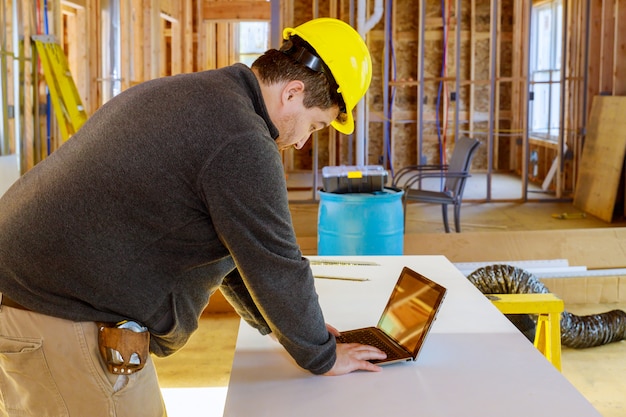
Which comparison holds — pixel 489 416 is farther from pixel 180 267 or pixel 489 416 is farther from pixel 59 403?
pixel 59 403

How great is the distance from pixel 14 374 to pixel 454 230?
5.42 meters

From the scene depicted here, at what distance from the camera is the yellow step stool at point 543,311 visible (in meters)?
2.36

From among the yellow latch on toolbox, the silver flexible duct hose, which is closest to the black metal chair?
the yellow latch on toolbox

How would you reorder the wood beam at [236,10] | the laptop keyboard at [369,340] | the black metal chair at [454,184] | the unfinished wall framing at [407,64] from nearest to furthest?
the laptop keyboard at [369,340], the black metal chair at [454,184], the unfinished wall framing at [407,64], the wood beam at [236,10]

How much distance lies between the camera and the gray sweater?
136 centimetres

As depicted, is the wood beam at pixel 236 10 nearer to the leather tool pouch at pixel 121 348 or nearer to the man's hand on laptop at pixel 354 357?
the man's hand on laptop at pixel 354 357

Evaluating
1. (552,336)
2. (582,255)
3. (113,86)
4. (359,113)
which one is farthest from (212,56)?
(552,336)

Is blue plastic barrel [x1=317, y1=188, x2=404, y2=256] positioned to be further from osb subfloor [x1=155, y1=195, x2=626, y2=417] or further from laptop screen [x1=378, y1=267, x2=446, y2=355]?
laptop screen [x1=378, y1=267, x2=446, y2=355]

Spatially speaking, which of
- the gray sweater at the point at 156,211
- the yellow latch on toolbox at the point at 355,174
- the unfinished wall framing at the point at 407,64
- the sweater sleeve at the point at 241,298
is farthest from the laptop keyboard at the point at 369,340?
the unfinished wall framing at the point at 407,64

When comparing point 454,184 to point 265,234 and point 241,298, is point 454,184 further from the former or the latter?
point 265,234

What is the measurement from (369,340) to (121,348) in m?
0.63

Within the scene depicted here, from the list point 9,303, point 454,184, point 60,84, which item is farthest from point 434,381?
point 60,84

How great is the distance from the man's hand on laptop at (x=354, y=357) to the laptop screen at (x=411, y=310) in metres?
0.09

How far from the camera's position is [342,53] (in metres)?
1.58
